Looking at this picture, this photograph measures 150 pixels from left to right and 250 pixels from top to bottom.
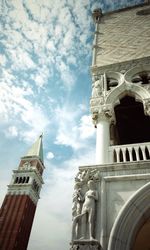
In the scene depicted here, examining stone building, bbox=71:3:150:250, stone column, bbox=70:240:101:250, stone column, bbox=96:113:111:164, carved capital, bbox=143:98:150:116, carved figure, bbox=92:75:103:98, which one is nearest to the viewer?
stone column, bbox=70:240:101:250

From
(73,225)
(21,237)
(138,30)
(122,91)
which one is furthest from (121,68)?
(21,237)

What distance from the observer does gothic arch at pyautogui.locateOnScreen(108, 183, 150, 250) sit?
543 centimetres

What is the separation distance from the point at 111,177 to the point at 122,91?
177 inches

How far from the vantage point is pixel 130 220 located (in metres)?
5.78

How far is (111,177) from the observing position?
22.3ft

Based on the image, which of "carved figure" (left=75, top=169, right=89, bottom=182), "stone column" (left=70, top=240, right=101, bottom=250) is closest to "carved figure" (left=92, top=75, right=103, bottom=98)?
"carved figure" (left=75, top=169, right=89, bottom=182)

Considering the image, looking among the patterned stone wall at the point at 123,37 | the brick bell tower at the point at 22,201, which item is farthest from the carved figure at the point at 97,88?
the brick bell tower at the point at 22,201

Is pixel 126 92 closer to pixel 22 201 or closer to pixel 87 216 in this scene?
pixel 87 216

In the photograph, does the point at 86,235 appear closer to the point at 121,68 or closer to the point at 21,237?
the point at 121,68

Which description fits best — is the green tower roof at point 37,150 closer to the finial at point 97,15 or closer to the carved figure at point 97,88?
the finial at point 97,15

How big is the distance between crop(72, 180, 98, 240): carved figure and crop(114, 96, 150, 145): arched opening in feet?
19.2

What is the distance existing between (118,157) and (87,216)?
2.39 meters

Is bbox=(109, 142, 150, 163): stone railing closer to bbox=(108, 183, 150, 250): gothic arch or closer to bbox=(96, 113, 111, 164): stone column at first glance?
bbox=(96, 113, 111, 164): stone column

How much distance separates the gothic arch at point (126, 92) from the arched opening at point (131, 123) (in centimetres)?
173
